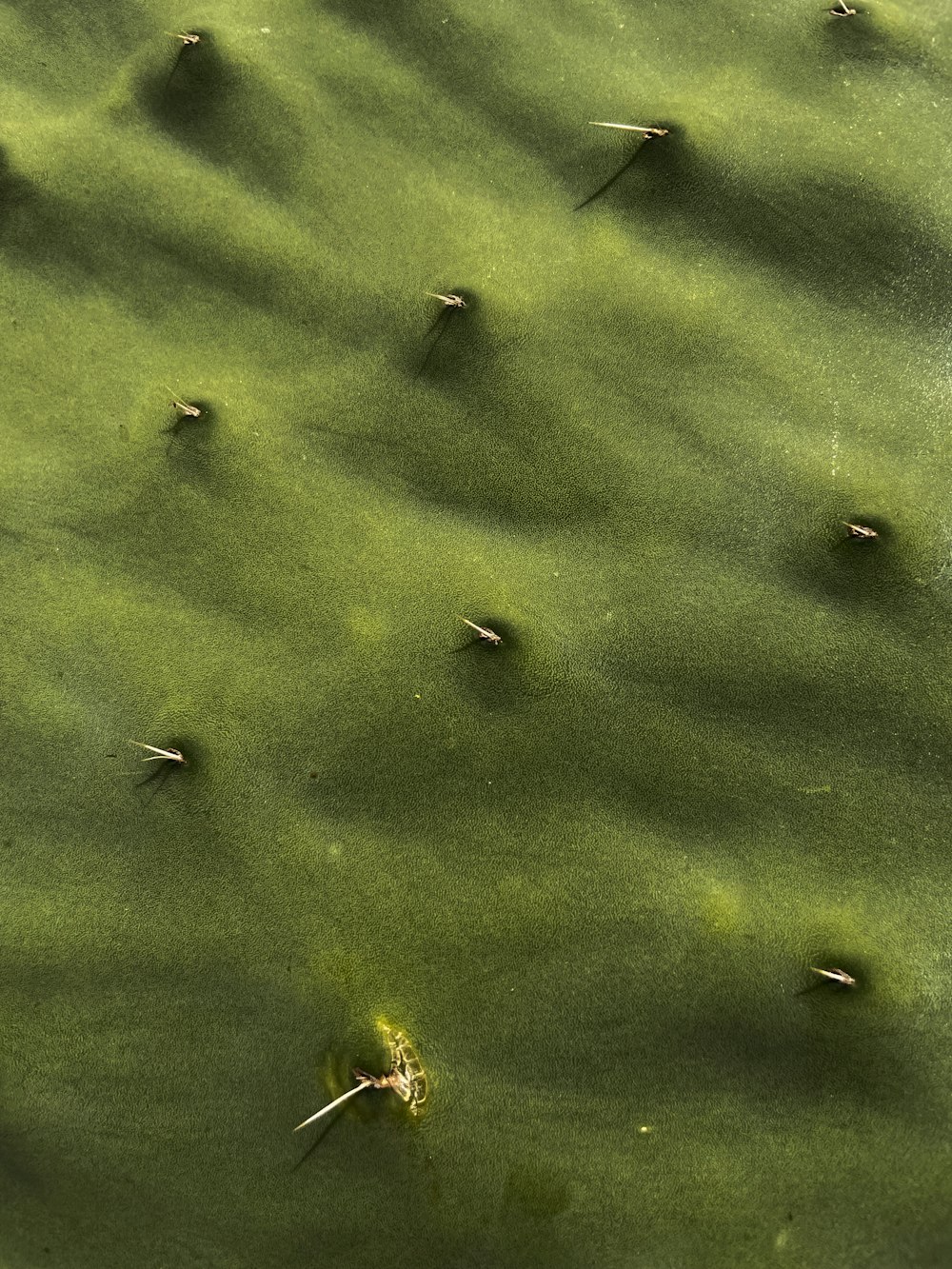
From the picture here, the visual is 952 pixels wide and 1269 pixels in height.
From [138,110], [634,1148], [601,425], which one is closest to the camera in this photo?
[634,1148]

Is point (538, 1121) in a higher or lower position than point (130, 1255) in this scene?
higher

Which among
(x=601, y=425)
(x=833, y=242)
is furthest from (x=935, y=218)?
(x=601, y=425)

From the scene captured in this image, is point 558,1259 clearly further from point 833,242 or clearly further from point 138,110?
point 138,110

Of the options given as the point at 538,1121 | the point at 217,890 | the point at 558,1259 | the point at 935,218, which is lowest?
the point at 558,1259

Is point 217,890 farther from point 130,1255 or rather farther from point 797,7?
point 797,7

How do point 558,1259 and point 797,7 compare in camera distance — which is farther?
point 797,7

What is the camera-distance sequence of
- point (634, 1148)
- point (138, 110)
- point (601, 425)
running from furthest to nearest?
point (138, 110) → point (601, 425) → point (634, 1148)
